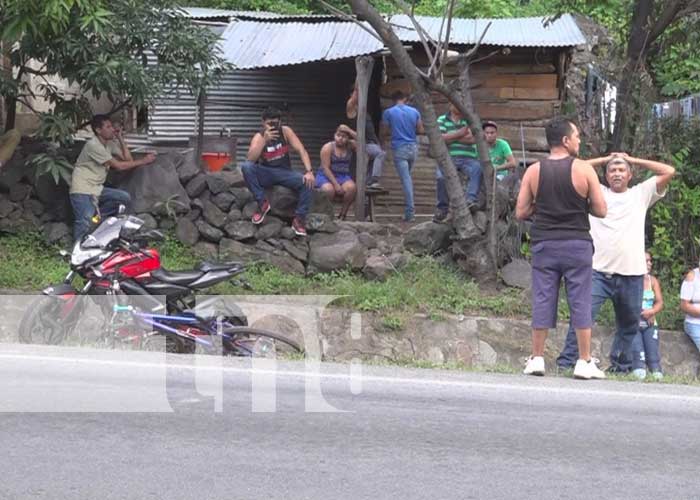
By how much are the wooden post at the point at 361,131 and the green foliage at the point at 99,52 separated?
5.46 feet

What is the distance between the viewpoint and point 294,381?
7422 mm

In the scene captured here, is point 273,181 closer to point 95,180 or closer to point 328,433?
point 95,180

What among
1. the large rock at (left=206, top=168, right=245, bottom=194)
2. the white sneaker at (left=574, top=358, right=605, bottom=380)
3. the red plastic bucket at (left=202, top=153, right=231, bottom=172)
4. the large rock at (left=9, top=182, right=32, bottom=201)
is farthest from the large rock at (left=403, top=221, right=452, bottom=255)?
the white sneaker at (left=574, top=358, right=605, bottom=380)

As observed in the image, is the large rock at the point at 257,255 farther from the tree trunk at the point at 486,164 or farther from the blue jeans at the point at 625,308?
the blue jeans at the point at 625,308

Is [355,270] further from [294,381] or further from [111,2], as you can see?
[294,381]

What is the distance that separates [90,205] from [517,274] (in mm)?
4425

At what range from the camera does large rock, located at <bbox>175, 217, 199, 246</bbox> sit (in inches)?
478

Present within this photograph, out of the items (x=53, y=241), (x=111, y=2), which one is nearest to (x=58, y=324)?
(x=53, y=241)

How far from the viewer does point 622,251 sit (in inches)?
342

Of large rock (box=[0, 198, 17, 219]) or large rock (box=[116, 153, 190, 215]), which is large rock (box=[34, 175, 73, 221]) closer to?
large rock (box=[0, 198, 17, 219])

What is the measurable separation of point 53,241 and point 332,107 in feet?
19.6

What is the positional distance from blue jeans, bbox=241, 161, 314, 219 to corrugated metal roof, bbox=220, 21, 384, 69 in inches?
95.5

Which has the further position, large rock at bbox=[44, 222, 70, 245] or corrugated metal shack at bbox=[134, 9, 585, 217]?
corrugated metal shack at bbox=[134, 9, 585, 217]

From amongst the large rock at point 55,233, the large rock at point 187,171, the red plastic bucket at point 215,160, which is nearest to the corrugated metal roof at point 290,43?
the red plastic bucket at point 215,160
